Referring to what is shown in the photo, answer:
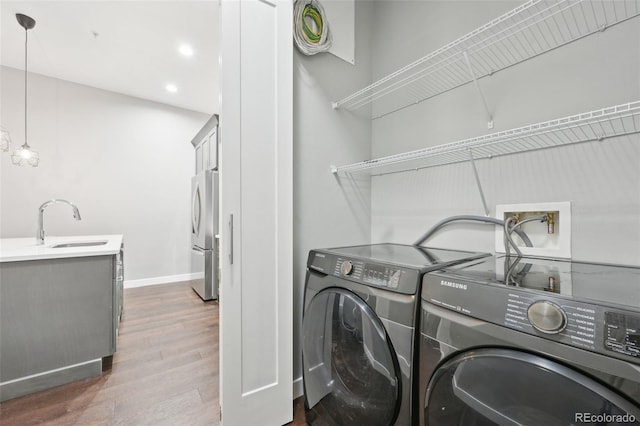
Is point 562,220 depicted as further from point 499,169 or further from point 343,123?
point 343,123

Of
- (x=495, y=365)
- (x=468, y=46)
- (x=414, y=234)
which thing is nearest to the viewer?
(x=495, y=365)

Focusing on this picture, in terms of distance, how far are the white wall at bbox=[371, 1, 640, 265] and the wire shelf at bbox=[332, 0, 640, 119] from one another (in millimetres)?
44

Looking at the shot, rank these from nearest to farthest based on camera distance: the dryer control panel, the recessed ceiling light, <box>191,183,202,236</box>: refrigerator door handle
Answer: the dryer control panel → the recessed ceiling light → <box>191,183,202,236</box>: refrigerator door handle

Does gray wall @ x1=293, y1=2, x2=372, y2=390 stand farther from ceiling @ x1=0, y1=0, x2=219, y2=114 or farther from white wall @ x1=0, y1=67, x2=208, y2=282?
white wall @ x1=0, y1=67, x2=208, y2=282

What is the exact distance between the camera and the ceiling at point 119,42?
2.25 m

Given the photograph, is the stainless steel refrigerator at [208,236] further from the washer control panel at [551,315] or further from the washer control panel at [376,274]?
the washer control panel at [551,315]

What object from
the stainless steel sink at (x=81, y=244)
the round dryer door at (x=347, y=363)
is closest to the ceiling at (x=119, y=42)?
the stainless steel sink at (x=81, y=244)

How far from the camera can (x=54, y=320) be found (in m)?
1.67

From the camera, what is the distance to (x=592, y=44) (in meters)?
1.04

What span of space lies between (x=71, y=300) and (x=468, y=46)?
285 centimetres

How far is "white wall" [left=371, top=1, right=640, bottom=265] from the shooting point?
98 cm

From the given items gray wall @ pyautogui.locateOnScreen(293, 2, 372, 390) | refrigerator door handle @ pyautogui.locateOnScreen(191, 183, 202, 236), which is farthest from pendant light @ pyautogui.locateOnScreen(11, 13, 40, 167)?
gray wall @ pyautogui.locateOnScreen(293, 2, 372, 390)

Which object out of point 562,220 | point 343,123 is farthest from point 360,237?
point 562,220

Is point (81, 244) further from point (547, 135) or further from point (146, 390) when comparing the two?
point (547, 135)
